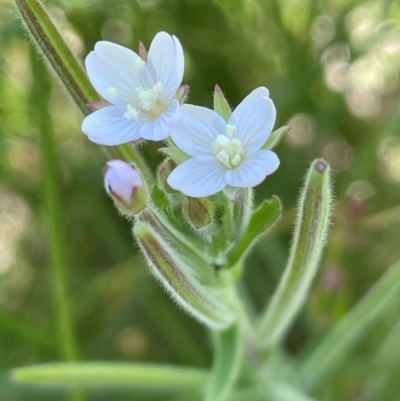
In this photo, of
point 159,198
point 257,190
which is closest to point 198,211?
point 159,198

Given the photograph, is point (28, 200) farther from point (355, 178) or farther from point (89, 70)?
point (89, 70)

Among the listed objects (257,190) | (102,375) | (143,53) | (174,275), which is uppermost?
(257,190)

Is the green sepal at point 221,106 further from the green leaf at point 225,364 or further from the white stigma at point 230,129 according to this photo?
the green leaf at point 225,364

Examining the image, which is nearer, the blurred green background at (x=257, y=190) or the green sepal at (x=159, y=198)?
the green sepal at (x=159, y=198)

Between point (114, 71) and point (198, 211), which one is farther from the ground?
point (114, 71)

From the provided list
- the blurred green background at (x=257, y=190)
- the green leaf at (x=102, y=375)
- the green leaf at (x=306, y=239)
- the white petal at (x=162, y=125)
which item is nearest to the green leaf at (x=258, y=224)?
the green leaf at (x=306, y=239)

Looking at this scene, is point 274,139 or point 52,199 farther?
point 52,199

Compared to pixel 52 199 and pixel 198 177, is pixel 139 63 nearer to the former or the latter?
pixel 198 177

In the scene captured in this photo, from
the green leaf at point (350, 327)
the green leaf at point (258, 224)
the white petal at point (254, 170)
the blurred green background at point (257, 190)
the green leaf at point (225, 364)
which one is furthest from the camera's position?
the blurred green background at point (257, 190)

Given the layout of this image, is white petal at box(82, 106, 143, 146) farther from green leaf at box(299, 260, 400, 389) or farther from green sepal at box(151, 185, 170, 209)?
green leaf at box(299, 260, 400, 389)
